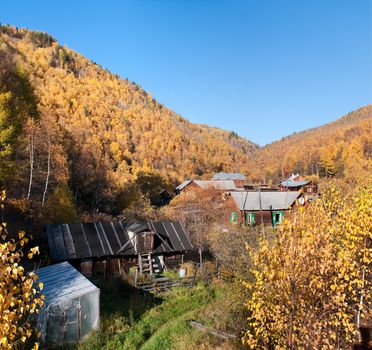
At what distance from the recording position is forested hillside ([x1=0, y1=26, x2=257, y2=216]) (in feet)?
120

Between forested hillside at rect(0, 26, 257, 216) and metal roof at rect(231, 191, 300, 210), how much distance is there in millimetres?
19612

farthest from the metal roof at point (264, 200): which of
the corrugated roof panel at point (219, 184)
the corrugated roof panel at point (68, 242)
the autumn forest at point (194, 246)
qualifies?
the corrugated roof panel at point (68, 242)

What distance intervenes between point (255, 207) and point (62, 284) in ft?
118

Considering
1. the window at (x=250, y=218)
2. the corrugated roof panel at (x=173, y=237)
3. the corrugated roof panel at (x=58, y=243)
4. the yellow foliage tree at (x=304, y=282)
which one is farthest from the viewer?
the window at (x=250, y=218)

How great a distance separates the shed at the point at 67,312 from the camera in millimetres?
15688

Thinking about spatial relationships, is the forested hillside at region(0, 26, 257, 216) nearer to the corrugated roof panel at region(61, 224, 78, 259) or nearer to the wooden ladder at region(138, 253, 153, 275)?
the corrugated roof panel at region(61, 224, 78, 259)

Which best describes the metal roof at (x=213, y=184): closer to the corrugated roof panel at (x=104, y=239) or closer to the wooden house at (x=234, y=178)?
the wooden house at (x=234, y=178)

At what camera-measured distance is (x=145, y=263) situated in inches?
1088

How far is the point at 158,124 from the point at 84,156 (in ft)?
319

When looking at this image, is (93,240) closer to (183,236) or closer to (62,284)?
(62,284)

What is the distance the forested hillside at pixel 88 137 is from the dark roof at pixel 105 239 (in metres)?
8.30

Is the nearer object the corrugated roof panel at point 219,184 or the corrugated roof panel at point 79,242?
the corrugated roof panel at point 79,242

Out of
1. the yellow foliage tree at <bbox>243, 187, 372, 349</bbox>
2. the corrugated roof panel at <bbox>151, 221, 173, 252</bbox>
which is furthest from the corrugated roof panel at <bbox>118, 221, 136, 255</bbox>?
the yellow foliage tree at <bbox>243, 187, 372, 349</bbox>

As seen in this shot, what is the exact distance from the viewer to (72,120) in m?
103
